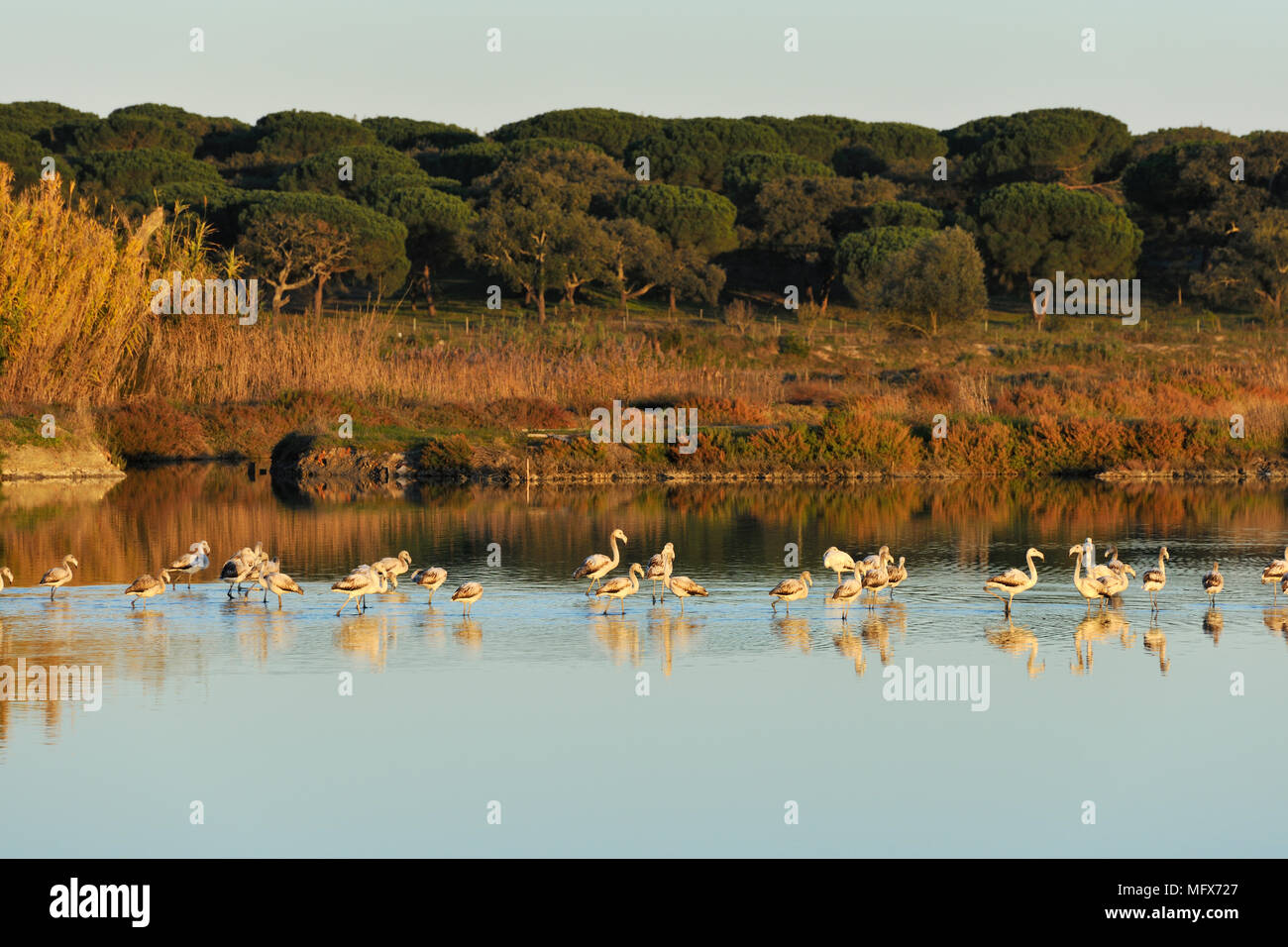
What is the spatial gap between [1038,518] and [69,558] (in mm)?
16218

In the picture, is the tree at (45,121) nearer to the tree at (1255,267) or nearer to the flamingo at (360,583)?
the tree at (1255,267)

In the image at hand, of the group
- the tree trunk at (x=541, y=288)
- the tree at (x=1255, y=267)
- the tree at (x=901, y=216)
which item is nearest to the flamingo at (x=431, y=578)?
the tree trunk at (x=541, y=288)

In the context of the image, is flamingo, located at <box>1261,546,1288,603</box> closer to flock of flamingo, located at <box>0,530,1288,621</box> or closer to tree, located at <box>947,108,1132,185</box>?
flock of flamingo, located at <box>0,530,1288,621</box>

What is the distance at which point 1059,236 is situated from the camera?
90.8m

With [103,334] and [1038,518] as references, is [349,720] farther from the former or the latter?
[103,334]

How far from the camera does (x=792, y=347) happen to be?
68188 mm

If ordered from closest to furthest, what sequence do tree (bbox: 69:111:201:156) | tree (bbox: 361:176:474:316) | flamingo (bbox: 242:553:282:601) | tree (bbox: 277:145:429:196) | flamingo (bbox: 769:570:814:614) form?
flamingo (bbox: 769:570:814:614)
flamingo (bbox: 242:553:282:601)
tree (bbox: 361:176:474:316)
tree (bbox: 277:145:429:196)
tree (bbox: 69:111:201:156)

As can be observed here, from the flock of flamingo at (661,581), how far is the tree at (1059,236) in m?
73.9

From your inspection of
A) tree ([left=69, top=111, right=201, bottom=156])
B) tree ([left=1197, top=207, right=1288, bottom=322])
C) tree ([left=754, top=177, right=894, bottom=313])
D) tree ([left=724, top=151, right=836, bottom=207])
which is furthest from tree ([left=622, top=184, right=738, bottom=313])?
tree ([left=69, top=111, right=201, bottom=156])

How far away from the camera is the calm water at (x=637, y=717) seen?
31.0 feet

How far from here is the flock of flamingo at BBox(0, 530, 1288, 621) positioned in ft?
54.4

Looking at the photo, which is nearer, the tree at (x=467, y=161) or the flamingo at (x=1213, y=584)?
the flamingo at (x=1213, y=584)

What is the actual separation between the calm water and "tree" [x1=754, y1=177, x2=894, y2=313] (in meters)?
71.3

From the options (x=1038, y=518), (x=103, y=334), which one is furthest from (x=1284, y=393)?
(x=103, y=334)
